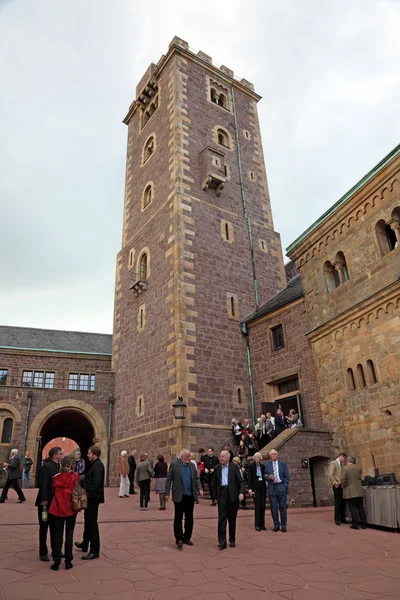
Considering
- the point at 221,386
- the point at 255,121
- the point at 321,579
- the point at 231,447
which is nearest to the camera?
the point at 321,579

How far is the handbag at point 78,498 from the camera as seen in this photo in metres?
6.16

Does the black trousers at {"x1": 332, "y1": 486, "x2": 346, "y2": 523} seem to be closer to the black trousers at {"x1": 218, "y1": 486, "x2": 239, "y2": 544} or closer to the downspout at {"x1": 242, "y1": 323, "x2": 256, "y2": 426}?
the black trousers at {"x1": 218, "y1": 486, "x2": 239, "y2": 544}

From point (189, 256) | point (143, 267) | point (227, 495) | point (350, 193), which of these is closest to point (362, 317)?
point (350, 193)

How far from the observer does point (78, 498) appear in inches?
245

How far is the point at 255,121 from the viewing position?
2889 centimetres

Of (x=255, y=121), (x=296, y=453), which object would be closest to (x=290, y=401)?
(x=296, y=453)

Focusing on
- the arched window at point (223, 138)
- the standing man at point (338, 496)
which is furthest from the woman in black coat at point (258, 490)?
the arched window at point (223, 138)

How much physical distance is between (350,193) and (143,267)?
36.4 feet

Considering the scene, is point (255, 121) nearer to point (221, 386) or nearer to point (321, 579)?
point (221, 386)

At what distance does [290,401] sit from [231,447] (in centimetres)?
294

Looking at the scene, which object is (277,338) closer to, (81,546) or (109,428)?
(109,428)

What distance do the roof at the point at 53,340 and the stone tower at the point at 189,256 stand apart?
20.0ft

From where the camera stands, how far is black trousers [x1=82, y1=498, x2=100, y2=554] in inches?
256

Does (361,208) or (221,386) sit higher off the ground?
(361,208)
